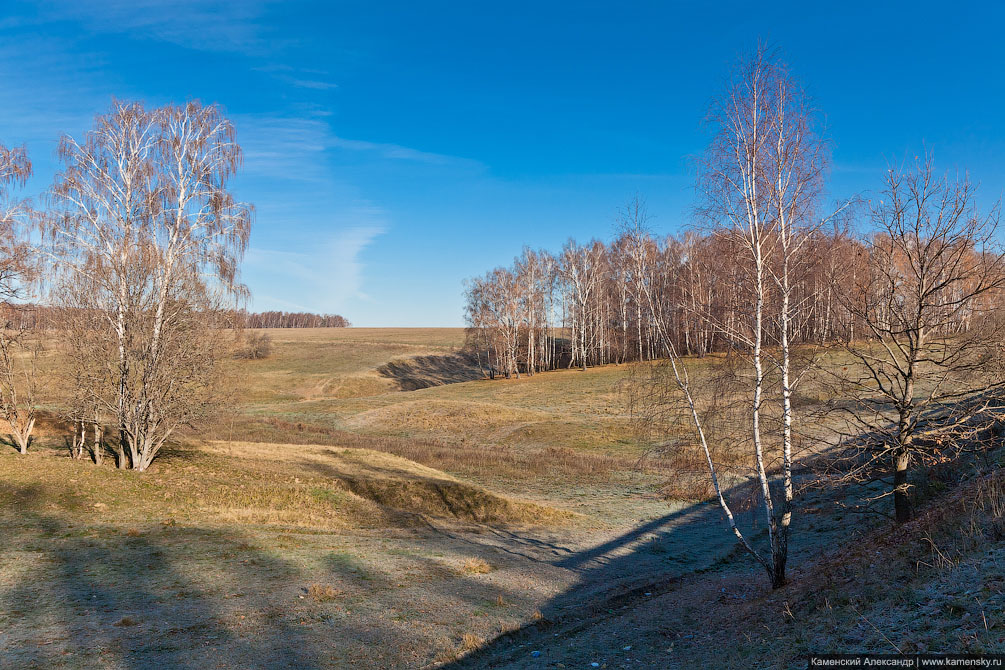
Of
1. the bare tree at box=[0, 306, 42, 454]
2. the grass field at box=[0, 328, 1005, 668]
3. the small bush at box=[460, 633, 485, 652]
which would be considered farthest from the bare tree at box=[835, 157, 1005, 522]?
the bare tree at box=[0, 306, 42, 454]

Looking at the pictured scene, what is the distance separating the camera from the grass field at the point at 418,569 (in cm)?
854

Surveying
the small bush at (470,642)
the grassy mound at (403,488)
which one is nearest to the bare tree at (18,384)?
the grassy mound at (403,488)

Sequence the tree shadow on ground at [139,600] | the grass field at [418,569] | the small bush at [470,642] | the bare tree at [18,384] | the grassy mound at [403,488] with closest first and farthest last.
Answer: the grass field at [418,569], the tree shadow on ground at [139,600], the small bush at [470,642], the grassy mound at [403,488], the bare tree at [18,384]

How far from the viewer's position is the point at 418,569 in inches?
579

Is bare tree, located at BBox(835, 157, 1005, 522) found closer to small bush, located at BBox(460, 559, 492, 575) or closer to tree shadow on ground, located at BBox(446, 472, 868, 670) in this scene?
tree shadow on ground, located at BBox(446, 472, 868, 670)

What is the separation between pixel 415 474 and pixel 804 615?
18.9 m

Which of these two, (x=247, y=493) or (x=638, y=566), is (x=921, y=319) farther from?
(x=247, y=493)

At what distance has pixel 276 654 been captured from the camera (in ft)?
30.3

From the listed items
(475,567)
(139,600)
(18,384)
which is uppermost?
(18,384)

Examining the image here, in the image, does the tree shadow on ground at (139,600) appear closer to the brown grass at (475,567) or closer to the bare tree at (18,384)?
the brown grass at (475,567)

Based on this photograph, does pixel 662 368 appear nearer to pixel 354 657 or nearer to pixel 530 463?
pixel 354 657

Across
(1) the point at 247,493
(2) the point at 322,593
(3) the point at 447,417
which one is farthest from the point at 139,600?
(3) the point at 447,417

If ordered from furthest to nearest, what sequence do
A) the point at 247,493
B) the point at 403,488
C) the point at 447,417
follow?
the point at 447,417 → the point at 403,488 → the point at 247,493

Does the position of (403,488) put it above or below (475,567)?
above
